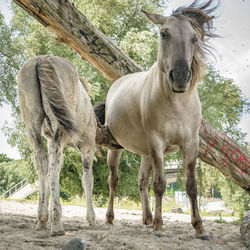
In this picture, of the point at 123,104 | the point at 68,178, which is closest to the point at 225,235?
the point at 123,104

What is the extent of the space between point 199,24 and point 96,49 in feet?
7.99

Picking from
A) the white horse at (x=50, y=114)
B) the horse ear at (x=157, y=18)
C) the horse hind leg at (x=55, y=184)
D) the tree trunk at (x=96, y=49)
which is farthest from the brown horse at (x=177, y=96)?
the tree trunk at (x=96, y=49)

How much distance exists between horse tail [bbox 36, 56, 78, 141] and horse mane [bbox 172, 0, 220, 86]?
1564mm

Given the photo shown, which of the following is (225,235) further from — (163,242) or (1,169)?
(1,169)

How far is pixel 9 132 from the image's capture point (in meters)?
17.4

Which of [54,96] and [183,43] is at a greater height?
[183,43]

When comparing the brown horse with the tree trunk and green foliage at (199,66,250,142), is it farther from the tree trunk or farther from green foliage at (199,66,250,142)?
green foliage at (199,66,250,142)

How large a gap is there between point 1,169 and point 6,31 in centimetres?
3403

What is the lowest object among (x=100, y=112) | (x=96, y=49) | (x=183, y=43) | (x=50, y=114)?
(x=50, y=114)

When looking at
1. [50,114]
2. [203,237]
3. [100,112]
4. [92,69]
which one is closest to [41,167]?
[50,114]

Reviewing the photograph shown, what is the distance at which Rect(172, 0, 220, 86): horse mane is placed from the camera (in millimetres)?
4039

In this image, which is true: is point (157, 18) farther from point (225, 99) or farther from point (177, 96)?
point (225, 99)

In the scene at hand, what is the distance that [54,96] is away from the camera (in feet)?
12.2

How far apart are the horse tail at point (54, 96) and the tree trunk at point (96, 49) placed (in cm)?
197
